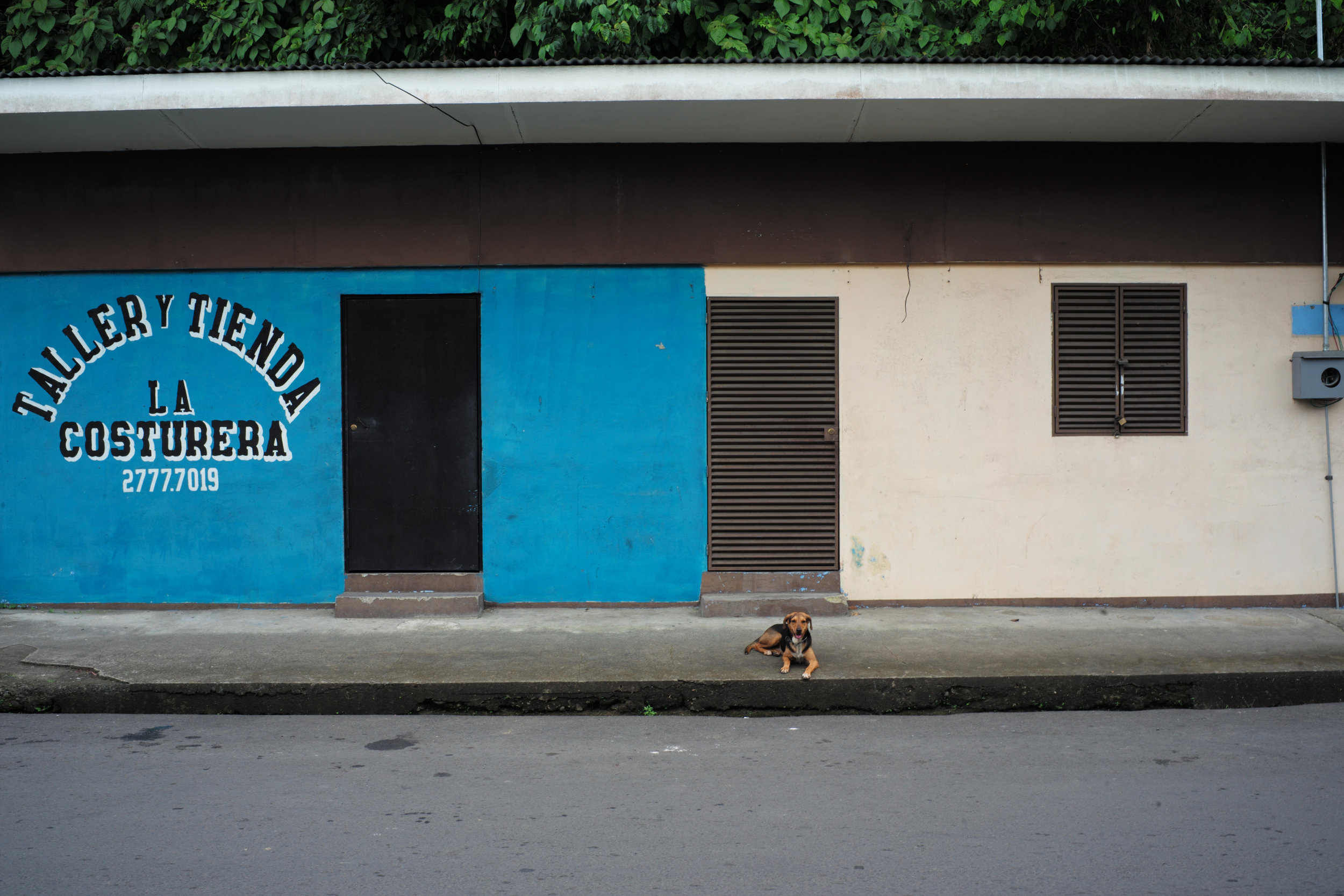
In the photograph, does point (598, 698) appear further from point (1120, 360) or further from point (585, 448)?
point (1120, 360)

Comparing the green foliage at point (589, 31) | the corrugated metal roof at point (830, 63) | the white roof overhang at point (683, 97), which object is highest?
the green foliage at point (589, 31)

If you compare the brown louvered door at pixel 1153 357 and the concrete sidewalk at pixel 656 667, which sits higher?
the brown louvered door at pixel 1153 357

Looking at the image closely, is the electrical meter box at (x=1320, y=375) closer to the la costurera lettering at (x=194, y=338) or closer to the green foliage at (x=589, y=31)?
the green foliage at (x=589, y=31)

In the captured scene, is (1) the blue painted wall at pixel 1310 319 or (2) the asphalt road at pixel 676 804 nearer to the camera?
(2) the asphalt road at pixel 676 804

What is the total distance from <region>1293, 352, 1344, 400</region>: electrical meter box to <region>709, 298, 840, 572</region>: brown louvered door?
3.74m

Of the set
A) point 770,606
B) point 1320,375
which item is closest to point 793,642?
point 770,606

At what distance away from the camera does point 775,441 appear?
7926mm

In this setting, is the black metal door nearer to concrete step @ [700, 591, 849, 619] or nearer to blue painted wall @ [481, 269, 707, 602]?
blue painted wall @ [481, 269, 707, 602]

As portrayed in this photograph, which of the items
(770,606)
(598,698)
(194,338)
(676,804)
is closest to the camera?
(676,804)

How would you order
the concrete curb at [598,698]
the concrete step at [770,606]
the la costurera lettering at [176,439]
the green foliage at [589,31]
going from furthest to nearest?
the green foliage at [589,31]
the la costurera lettering at [176,439]
the concrete step at [770,606]
the concrete curb at [598,698]

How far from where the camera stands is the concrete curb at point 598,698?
5.84m

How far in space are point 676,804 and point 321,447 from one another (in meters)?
4.95

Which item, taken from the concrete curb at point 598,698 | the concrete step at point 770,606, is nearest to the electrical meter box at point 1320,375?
the concrete curb at point 598,698

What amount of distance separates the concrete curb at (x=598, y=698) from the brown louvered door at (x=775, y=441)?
2125mm
